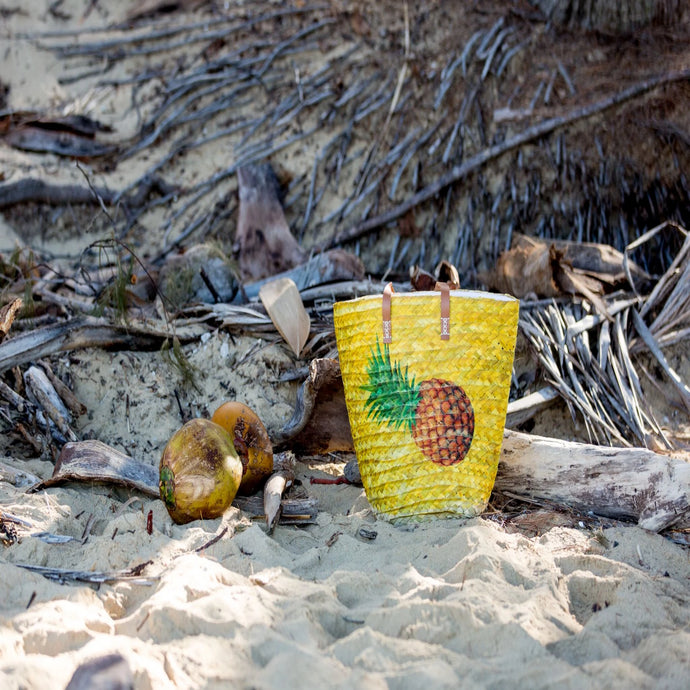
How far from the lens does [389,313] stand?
242 cm

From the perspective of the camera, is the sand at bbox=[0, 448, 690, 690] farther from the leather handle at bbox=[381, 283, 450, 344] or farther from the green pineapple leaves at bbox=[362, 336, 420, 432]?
the leather handle at bbox=[381, 283, 450, 344]

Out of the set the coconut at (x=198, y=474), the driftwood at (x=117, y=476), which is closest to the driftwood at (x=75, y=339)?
the driftwood at (x=117, y=476)

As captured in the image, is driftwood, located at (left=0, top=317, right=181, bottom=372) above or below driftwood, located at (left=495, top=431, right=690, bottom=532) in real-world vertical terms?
above

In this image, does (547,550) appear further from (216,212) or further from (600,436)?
(216,212)

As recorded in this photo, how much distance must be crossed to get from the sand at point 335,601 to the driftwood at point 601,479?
0.15 meters

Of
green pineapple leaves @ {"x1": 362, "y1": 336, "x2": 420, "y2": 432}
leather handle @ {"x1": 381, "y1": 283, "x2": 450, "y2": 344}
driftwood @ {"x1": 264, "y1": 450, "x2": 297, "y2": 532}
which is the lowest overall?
driftwood @ {"x1": 264, "y1": 450, "x2": 297, "y2": 532}

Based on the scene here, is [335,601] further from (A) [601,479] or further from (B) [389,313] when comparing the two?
(A) [601,479]

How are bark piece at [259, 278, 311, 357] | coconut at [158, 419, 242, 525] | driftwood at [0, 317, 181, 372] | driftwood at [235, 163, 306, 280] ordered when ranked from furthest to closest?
driftwood at [235, 163, 306, 280]
bark piece at [259, 278, 311, 357]
driftwood at [0, 317, 181, 372]
coconut at [158, 419, 242, 525]

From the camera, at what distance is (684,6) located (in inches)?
196

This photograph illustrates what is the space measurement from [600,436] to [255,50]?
4.11 metres

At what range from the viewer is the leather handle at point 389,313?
241cm

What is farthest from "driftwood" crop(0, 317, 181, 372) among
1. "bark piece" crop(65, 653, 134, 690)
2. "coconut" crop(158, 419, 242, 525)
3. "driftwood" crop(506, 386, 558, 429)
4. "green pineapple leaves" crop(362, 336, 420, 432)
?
"bark piece" crop(65, 653, 134, 690)

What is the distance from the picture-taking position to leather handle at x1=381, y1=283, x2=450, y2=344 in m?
2.41

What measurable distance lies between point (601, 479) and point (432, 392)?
686 millimetres
